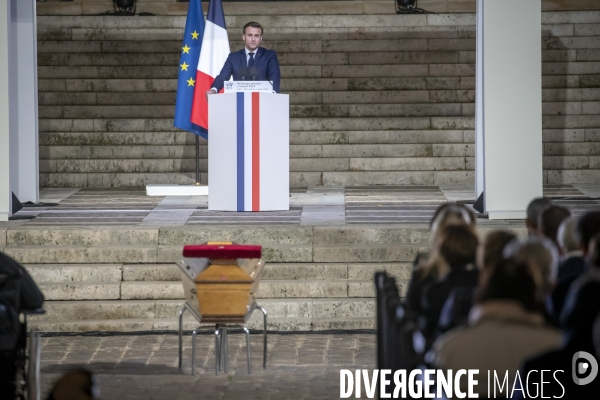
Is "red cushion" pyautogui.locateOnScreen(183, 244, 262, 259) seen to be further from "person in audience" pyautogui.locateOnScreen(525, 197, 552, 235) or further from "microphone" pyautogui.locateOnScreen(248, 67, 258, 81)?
"microphone" pyautogui.locateOnScreen(248, 67, 258, 81)

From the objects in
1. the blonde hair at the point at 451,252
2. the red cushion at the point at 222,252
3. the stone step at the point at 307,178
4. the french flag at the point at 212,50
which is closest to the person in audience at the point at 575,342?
the blonde hair at the point at 451,252

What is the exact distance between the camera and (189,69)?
13406mm

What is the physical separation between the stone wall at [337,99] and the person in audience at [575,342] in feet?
35.5

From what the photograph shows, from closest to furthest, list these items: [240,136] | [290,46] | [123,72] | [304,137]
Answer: [240,136] < [304,137] < [123,72] < [290,46]

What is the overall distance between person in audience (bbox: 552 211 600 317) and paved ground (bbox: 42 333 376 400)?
2297mm

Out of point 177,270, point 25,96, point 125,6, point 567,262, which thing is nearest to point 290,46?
point 125,6

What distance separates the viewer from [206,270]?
701cm

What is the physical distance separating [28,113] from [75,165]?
8.37ft

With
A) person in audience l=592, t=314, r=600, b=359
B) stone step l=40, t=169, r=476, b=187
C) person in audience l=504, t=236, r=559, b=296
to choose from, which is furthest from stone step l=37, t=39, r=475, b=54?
person in audience l=592, t=314, r=600, b=359

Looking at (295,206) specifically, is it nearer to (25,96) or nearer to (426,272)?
(25,96)

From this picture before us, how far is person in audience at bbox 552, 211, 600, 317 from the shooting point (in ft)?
15.4

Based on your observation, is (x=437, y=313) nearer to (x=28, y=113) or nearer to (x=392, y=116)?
(x=28, y=113)

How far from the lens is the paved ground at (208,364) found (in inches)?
268

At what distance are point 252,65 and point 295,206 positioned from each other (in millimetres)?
1562
